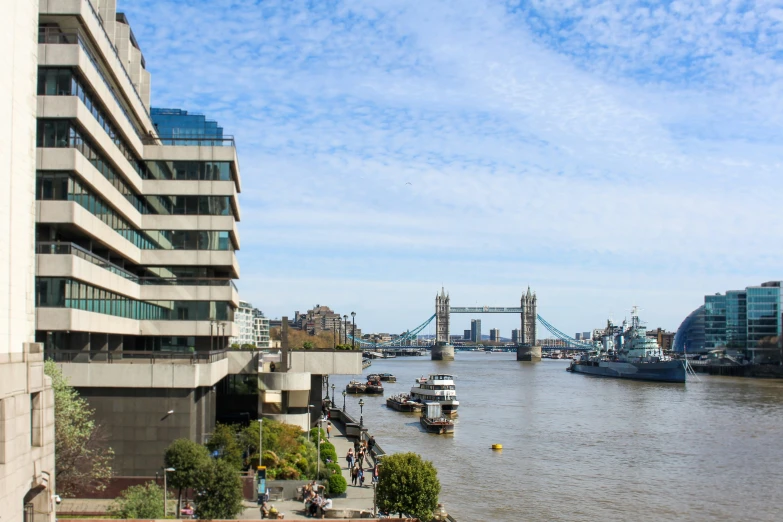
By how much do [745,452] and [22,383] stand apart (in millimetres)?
52228

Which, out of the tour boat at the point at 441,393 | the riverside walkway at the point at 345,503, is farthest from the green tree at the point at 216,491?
the tour boat at the point at 441,393

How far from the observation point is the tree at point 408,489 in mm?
31516

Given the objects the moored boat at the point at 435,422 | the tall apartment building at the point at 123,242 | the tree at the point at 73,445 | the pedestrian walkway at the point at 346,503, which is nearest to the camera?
the tree at the point at 73,445

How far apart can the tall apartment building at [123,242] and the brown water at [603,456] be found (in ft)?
49.5

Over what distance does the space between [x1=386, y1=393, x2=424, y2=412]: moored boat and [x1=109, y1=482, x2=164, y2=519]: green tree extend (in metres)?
61.0

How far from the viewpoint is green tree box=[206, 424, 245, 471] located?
36.9m

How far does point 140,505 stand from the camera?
2884cm

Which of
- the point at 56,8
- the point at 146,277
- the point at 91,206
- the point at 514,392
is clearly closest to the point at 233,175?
the point at 146,277

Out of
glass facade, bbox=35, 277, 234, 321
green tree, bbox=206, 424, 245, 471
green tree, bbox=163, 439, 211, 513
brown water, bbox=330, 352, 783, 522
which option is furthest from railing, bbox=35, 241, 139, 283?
brown water, bbox=330, 352, 783, 522

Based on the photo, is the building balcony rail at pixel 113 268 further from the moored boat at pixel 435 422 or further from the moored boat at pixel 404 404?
the moored boat at pixel 404 404

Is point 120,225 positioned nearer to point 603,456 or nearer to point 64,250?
point 64,250

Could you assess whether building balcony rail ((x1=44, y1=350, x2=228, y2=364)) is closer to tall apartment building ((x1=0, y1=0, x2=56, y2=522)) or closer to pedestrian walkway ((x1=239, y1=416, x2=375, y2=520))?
pedestrian walkway ((x1=239, y1=416, x2=375, y2=520))

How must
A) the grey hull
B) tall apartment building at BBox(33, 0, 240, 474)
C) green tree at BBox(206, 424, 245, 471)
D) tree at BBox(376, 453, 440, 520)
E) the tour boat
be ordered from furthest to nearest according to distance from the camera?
the grey hull, the tour boat, green tree at BBox(206, 424, 245, 471), tall apartment building at BBox(33, 0, 240, 474), tree at BBox(376, 453, 440, 520)

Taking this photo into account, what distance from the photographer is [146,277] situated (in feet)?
159
